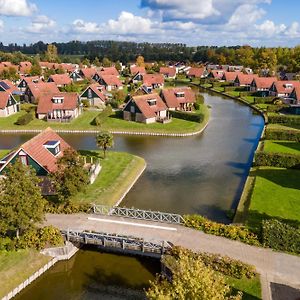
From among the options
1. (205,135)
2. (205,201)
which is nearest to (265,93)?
(205,135)

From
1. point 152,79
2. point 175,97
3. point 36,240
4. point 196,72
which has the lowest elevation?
point 36,240

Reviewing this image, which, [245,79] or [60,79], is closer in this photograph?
[60,79]

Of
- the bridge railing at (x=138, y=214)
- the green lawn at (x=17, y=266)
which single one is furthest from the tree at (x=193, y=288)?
the bridge railing at (x=138, y=214)

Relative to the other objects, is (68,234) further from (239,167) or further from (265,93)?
(265,93)

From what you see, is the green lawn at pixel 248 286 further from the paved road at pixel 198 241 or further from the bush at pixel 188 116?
the bush at pixel 188 116

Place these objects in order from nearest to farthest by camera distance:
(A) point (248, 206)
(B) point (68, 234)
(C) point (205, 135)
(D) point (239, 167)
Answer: (B) point (68, 234) < (A) point (248, 206) < (D) point (239, 167) < (C) point (205, 135)

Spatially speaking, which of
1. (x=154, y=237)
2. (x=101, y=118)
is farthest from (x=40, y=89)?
(x=154, y=237)

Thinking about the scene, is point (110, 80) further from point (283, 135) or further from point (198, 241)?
point (198, 241)
